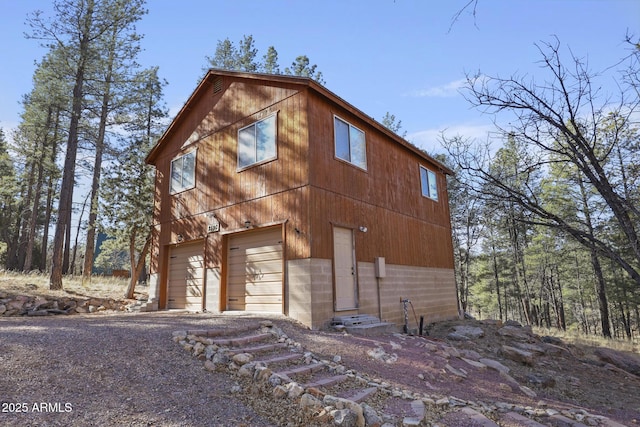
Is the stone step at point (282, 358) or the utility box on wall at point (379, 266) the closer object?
the stone step at point (282, 358)

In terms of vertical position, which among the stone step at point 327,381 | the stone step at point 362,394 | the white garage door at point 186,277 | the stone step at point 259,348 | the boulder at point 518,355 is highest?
the white garage door at point 186,277

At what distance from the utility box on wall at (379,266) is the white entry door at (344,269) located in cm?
93

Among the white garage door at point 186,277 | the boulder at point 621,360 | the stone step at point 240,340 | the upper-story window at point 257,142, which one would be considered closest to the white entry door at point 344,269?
the stone step at point 240,340

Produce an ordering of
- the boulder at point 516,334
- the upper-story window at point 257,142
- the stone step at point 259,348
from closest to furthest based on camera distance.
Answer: the stone step at point 259,348 → the upper-story window at point 257,142 → the boulder at point 516,334

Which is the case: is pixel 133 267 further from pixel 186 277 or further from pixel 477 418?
pixel 477 418

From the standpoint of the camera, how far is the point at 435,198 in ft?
45.8

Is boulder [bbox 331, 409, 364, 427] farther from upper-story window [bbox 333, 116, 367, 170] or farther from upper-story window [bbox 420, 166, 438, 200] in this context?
upper-story window [bbox 420, 166, 438, 200]

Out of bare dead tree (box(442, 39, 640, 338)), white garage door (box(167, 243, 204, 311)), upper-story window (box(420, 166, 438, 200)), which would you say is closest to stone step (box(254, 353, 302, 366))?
bare dead tree (box(442, 39, 640, 338))

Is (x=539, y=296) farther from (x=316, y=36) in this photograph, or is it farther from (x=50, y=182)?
(x=50, y=182)

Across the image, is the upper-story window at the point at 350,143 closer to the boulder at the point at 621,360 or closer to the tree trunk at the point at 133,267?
the boulder at the point at 621,360

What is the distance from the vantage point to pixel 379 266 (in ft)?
31.2

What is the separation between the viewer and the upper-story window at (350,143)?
9320 millimetres

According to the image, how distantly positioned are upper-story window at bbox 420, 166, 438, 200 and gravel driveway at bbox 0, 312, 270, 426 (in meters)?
10.4

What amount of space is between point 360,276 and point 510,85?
5836 mm
